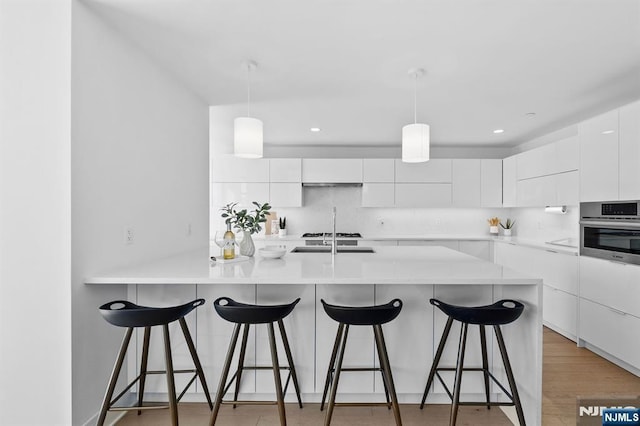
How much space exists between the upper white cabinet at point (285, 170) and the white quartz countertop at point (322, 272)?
2581 millimetres

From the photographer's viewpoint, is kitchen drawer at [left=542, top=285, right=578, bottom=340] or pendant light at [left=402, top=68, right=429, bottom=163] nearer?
pendant light at [left=402, top=68, right=429, bottom=163]

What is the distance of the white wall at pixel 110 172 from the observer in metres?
1.76

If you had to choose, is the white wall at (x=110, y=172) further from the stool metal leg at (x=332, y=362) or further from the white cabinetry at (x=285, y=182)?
the white cabinetry at (x=285, y=182)

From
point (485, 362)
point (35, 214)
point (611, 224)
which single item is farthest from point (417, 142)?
point (35, 214)

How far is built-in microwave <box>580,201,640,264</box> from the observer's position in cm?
258

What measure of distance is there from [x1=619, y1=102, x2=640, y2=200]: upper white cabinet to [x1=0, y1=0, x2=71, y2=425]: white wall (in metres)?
3.77

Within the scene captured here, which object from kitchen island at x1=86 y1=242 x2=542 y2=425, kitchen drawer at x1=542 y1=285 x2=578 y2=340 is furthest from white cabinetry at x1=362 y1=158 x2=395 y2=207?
kitchen island at x1=86 y1=242 x2=542 y2=425

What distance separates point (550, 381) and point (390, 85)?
263 cm

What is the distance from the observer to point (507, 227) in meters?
5.16

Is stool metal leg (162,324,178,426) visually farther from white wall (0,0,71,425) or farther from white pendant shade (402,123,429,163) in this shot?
white pendant shade (402,123,429,163)

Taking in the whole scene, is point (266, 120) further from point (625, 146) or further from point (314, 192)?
point (625, 146)

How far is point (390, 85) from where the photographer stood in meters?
2.81

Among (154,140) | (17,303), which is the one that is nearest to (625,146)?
(154,140)

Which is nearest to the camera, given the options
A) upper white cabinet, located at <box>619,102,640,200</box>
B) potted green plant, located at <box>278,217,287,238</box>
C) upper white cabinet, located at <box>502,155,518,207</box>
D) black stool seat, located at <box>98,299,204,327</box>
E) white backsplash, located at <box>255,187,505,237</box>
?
black stool seat, located at <box>98,299,204,327</box>
